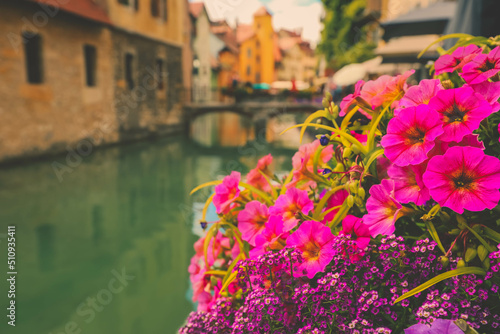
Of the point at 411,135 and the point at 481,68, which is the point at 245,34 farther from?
the point at 411,135

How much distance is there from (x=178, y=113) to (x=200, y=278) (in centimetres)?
1921

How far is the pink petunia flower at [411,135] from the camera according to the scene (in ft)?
2.44

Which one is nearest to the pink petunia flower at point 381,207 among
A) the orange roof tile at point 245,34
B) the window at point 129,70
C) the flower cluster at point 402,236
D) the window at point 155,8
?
the flower cluster at point 402,236

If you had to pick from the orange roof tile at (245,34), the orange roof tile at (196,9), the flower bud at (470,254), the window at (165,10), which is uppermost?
the orange roof tile at (245,34)

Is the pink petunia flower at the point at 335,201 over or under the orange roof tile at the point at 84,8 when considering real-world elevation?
under

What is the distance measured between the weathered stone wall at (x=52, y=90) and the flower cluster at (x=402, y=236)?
416 inches

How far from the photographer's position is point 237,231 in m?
1.03

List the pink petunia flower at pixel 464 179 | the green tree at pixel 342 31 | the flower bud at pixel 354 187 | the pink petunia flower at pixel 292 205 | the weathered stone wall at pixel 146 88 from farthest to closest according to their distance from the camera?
the green tree at pixel 342 31 → the weathered stone wall at pixel 146 88 → the pink petunia flower at pixel 292 205 → the flower bud at pixel 354 187 → the pink petunia flower at pixel 464 179

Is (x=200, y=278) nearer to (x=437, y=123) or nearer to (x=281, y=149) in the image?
(x=437, y=123)

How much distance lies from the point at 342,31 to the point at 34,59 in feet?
55.8

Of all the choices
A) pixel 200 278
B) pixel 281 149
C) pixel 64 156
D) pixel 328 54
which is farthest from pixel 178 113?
pixel 200 278

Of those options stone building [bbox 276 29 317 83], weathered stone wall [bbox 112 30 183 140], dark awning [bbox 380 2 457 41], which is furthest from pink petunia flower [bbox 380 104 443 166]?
stone building [bbox 276 29 317 83]

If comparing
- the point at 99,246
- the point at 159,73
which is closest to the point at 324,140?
the point at 99,246

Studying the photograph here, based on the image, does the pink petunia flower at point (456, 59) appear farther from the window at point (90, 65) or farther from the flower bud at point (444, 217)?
the window at point (90, 65)
